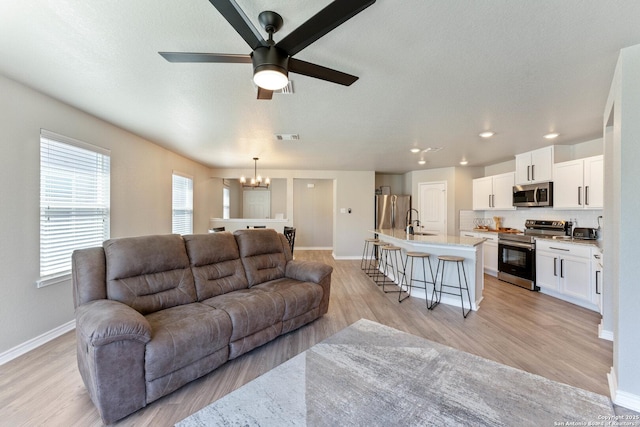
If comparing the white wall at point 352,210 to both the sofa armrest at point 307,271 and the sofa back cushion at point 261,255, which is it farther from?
the sofa armrest at point 307,271

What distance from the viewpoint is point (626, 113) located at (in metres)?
1.78

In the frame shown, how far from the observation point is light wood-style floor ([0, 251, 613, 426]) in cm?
173

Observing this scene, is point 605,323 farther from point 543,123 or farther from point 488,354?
point 543,123

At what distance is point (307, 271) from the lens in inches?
124

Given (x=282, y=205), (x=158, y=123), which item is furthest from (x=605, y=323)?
(x=282, y=205)

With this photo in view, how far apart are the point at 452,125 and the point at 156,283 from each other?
380 centimetres

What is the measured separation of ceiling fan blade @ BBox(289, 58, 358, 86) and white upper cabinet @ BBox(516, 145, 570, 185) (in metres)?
4.40

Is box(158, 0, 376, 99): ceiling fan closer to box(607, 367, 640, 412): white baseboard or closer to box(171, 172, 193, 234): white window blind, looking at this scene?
box(607, 367, 640, 412): white baseboard

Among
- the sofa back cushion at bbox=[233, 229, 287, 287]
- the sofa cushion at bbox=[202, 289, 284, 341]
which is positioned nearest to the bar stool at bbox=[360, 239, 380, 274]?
the sofa back cushion at bbox=[233, 229, 287, 287]

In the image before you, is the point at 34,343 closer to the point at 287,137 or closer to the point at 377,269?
Result: the point at 287,137

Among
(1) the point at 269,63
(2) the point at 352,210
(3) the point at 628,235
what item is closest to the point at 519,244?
(3) the point at 628,235

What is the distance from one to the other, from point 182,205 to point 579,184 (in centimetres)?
700

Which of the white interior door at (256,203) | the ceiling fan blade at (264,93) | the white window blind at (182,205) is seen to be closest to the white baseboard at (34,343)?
the white window blind at (182,205)

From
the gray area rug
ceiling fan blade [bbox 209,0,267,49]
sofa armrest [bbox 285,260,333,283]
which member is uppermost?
ceiling fan blade [bbox 209,0,267,49]
